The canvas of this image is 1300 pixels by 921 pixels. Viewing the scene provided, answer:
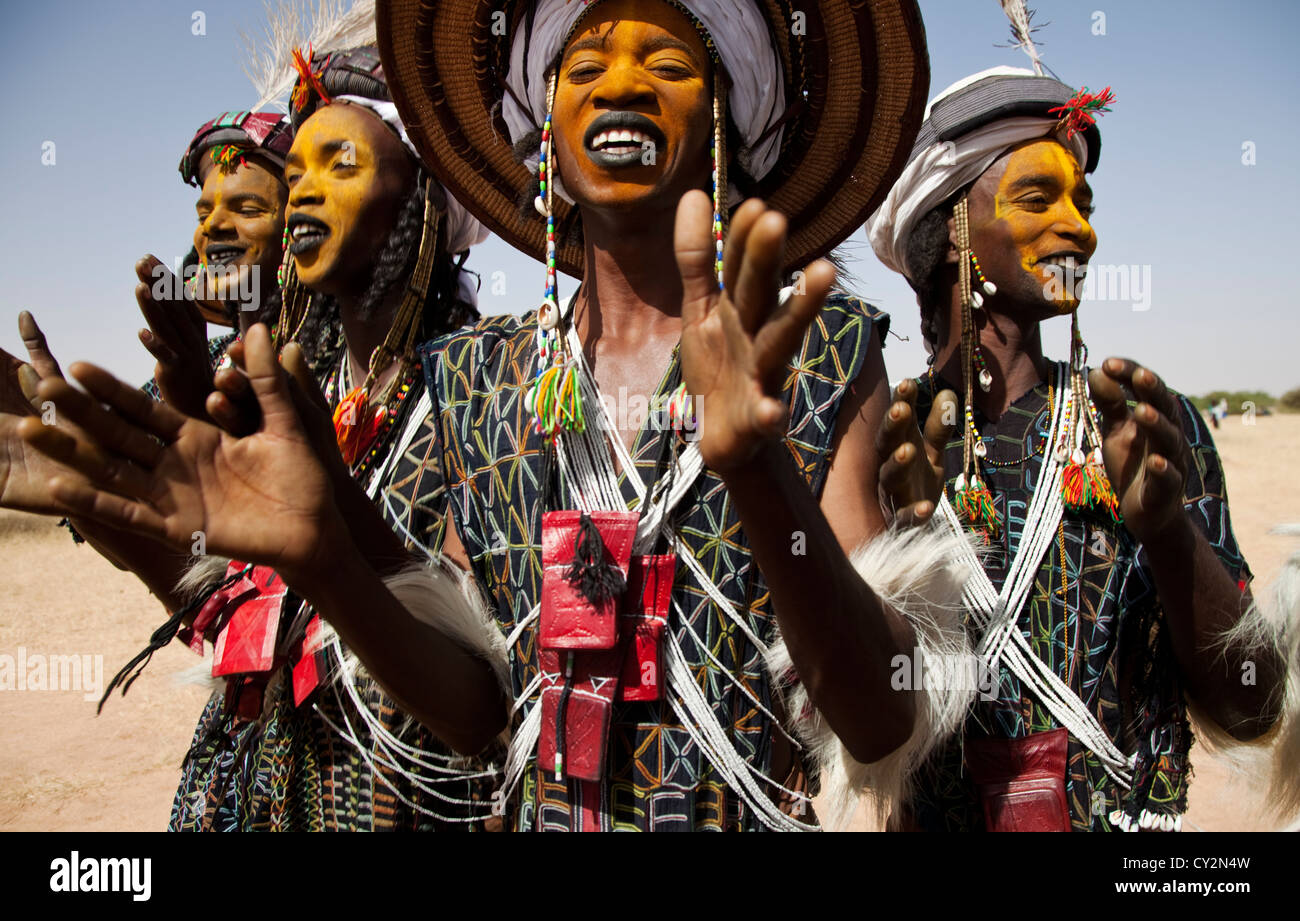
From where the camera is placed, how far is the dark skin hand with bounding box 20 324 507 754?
1.45 metres

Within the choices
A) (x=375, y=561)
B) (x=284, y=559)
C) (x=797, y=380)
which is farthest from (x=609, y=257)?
(x=284, y=559)

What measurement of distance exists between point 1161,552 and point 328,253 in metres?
2.36

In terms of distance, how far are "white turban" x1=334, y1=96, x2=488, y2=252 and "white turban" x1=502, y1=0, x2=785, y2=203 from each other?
0.67 metres

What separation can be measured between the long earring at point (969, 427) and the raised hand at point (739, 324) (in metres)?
1.49

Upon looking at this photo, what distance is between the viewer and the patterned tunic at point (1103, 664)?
249 centimetres

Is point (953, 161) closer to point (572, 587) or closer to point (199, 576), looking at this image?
point (572, 587)

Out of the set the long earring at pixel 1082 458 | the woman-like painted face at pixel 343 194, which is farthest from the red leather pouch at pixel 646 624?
the woman-like painted face at pixel 343 194

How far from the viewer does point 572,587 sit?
6.19 ft

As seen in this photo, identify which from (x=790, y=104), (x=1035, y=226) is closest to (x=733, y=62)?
(x=790, y=104)

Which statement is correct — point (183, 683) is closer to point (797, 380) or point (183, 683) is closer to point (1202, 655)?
point (797, 380)

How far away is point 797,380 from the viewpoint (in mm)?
2002

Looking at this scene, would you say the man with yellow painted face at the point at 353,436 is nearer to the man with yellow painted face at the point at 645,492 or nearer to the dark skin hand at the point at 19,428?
the man with yellow painted face at the point at 645,492

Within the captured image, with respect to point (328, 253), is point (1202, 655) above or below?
below

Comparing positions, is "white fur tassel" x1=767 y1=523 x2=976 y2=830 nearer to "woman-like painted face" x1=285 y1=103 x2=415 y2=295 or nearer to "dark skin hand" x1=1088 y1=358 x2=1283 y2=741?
"dark skin hand" x1=1088 y1=358 x2=1283 y2=741
